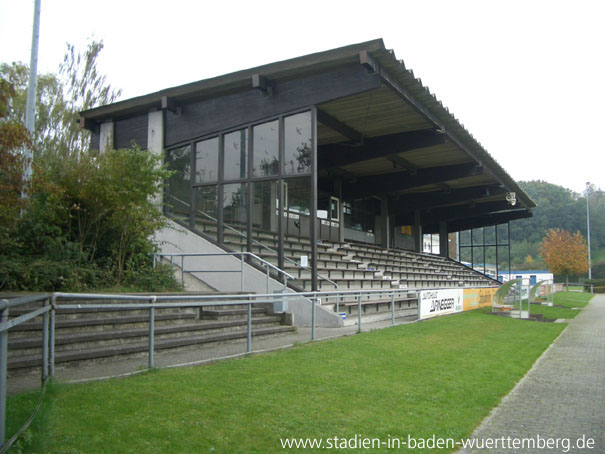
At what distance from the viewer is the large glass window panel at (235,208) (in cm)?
1534

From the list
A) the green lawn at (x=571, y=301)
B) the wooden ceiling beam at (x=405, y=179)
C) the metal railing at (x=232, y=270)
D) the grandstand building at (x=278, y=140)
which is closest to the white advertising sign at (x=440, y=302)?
the grandstand building at (x=278, y=140)

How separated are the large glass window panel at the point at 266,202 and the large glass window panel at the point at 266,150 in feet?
1.11

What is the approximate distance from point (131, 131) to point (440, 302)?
11.5m

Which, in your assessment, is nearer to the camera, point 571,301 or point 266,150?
point 266,150

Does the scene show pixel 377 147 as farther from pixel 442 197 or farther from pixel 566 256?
pixel 566 256

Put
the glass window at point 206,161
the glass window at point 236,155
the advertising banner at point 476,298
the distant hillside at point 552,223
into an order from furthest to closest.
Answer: the distant hillside at point 552,223 < the advertising banner at point 476,298 < the glass window at point 206,161 < the glass window at point 236,155

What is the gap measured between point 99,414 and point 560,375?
6339mm

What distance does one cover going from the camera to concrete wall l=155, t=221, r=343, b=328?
43.5 ft

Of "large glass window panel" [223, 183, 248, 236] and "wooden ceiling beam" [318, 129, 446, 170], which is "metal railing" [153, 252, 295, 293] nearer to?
"large glass window panel" [223, 183, 248, 236]

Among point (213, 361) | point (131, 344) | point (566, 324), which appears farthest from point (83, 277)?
point (566, 324)

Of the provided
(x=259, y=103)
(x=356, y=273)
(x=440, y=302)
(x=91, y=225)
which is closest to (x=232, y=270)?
(x=91, y=225)

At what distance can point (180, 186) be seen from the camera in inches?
647

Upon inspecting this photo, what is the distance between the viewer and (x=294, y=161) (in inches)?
582

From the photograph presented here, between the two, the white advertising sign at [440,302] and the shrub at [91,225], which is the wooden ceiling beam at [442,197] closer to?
the white advertising sign at [440,302]
